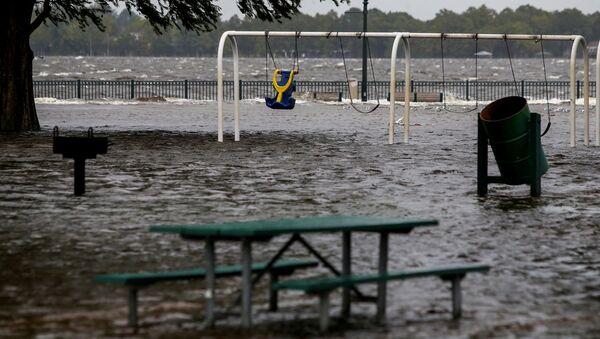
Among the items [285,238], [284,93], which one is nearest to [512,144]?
[285,238]

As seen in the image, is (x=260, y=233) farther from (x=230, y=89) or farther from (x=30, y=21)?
(x=230, y=89)

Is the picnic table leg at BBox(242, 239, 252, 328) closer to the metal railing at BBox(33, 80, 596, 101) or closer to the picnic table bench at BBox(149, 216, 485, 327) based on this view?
the picnic table bench at BBox(149, 216, 485, 327)

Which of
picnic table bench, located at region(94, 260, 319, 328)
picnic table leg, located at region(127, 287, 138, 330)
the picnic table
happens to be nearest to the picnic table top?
the picnic table

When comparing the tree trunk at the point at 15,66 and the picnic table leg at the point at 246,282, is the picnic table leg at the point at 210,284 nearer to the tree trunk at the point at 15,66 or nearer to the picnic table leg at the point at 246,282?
the picnic table leg at the point at 246,282

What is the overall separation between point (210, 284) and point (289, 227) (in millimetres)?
585

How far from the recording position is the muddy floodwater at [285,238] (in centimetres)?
874

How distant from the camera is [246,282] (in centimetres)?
823

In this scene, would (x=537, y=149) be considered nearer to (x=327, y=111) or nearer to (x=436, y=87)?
(x=327, y=111)

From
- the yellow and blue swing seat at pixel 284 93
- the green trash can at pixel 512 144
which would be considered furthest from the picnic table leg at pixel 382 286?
the yellow and blue swing seat at pixel 284 93

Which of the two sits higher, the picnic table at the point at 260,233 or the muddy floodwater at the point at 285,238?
the picnic table at the point at 260,233

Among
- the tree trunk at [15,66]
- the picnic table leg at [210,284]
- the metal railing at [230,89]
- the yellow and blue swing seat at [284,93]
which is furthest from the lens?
the metal railing at [230,89]

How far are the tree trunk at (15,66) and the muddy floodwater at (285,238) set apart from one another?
159cm

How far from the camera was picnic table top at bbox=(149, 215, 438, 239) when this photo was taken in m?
8.09

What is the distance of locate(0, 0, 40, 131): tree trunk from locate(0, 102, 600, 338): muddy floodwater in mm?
1589
